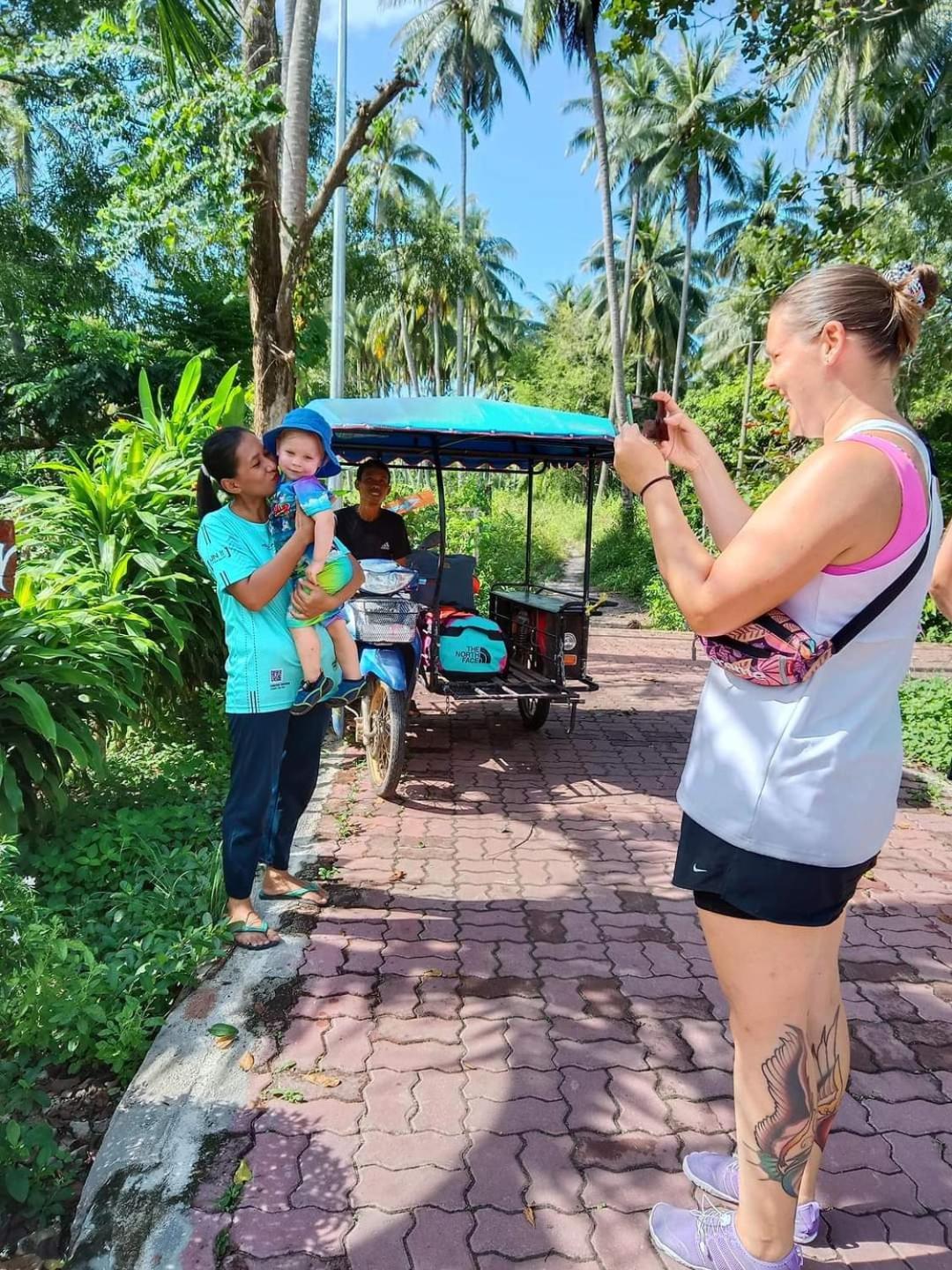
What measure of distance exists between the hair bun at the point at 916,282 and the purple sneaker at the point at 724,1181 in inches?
76.9

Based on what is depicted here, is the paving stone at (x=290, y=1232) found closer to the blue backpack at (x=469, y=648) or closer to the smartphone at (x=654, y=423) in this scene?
the smartphone at (x=654, y=423)

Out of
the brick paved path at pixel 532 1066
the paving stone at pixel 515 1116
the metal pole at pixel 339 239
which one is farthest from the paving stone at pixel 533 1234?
the metal pole at pixel 339 239

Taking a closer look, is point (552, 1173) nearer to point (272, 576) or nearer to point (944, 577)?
point (944, 577)

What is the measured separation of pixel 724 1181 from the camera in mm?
2129

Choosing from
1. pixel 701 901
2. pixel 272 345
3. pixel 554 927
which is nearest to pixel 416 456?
pixel 272 345

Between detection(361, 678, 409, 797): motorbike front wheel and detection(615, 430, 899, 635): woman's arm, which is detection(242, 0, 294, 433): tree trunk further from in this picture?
detection(615, 430, 899, 635): woman's arm

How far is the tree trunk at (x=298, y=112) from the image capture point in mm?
6035

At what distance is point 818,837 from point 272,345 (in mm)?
5356

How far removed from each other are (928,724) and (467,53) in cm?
3208

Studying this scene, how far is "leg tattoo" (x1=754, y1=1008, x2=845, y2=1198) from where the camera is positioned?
1648 millimetres

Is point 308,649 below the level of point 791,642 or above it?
below

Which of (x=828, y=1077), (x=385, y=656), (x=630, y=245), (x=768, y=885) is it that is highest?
(x=630, y=245)

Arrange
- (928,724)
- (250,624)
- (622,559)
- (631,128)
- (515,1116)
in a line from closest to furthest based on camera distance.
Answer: (515,1116) < (250,624) < (928,724) < (622,559) < (631,128)

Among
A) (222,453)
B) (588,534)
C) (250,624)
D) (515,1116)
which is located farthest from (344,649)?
(588,534)
